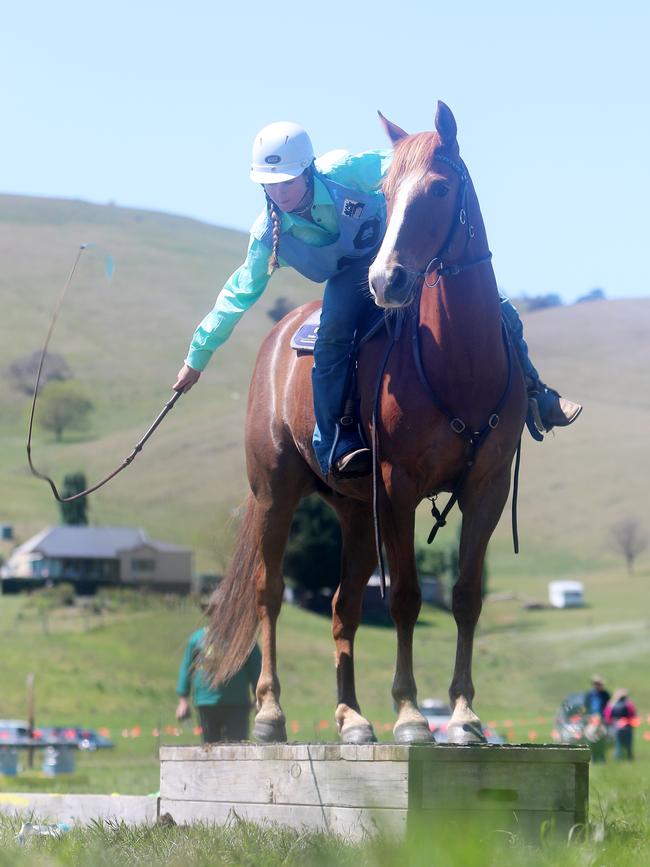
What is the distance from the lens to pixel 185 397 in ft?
442

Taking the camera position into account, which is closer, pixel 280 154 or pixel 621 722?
pixel 280 154

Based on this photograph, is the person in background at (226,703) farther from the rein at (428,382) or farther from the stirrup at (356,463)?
the rein at (428,382)

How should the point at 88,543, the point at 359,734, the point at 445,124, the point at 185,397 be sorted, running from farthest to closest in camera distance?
the point at 185,397 → the point at 88,543 → the point at 359,734 → the point at 445,124

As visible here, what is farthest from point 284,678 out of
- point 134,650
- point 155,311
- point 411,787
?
point 155,311

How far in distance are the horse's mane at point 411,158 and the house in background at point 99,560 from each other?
3419 inches

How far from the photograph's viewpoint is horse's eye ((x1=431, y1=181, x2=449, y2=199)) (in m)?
6.91

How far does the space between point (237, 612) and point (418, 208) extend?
351 cm

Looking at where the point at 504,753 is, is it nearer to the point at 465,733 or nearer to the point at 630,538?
the point at 465,733

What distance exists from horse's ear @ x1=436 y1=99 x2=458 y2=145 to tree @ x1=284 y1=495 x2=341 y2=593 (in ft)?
246

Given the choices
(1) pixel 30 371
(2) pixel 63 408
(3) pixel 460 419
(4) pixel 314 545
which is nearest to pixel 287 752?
(3) pixel 460 419

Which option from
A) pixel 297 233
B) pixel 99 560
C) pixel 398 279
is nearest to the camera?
pixel 398 279

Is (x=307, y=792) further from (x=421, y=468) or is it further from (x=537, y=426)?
(x=537, y=426)

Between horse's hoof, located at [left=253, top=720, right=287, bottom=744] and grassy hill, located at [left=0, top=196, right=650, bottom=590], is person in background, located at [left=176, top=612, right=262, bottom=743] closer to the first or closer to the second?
horse's hoof, located at [left=253, top=720, right=287, bottom=744]

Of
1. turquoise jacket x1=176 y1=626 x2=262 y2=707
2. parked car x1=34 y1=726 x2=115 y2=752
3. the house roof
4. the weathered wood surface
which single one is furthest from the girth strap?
the house roof
